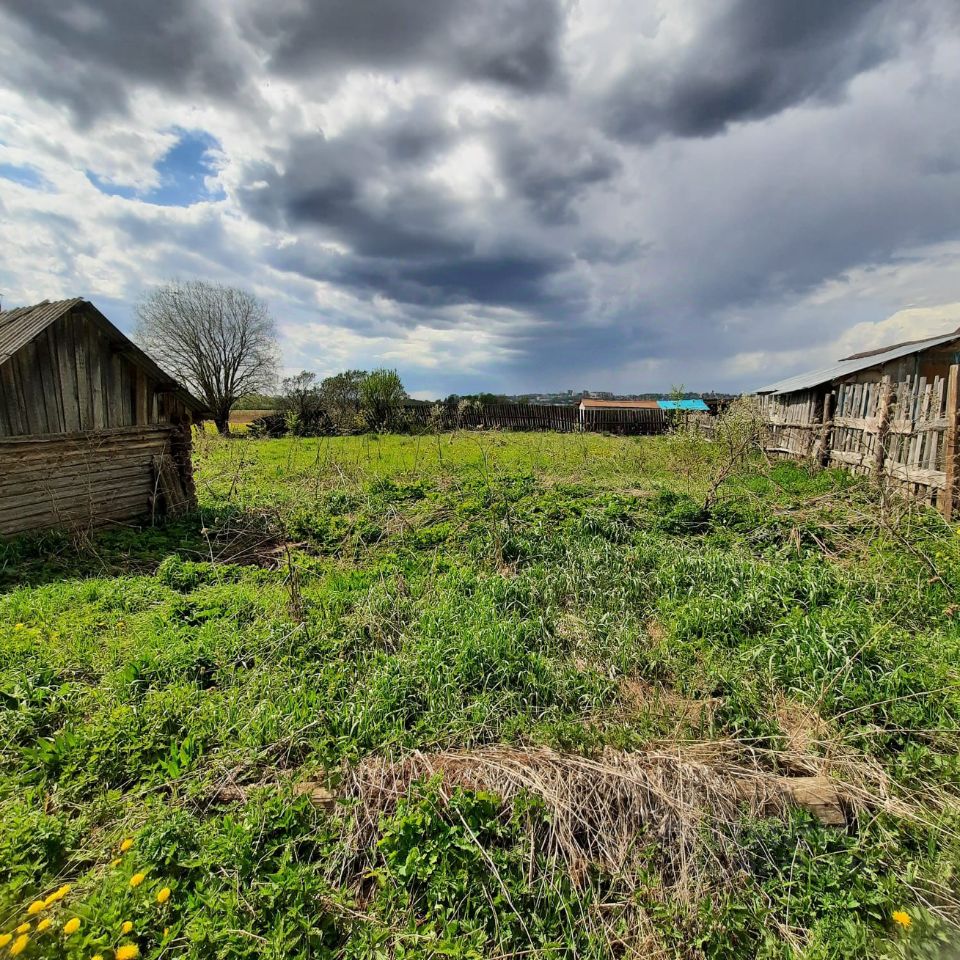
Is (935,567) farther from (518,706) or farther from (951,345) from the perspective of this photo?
(951,345)

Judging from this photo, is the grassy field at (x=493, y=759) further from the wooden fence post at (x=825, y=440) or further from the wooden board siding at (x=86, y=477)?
the wooden fence post at (x=825, y=440)

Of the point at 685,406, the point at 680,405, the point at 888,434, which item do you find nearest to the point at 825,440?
the point at 888,434

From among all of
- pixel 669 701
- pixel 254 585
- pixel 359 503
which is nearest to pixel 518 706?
pixel 669 701

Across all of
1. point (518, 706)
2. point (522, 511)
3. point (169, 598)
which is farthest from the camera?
point (522, 511)

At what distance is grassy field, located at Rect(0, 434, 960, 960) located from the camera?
81.8 inches

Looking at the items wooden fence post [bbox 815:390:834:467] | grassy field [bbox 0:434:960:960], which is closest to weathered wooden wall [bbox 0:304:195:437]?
grassy field [bbox 0:434:960:960]

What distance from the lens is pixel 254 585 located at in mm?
5551

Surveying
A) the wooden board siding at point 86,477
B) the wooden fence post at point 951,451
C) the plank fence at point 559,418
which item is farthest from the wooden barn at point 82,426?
the plank fence at point 559,418

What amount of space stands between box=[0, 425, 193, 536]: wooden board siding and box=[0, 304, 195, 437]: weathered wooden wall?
0.22 meters

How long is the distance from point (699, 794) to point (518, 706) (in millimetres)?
1152

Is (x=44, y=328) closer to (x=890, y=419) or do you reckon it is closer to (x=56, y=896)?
(x=56, y=896)

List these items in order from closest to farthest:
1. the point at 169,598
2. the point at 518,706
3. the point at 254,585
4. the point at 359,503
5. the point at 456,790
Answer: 1. the point at 456,790
2. the point at 518,706
3. the point at 169,598
4. the point at 254,585
5. the point at 359,503

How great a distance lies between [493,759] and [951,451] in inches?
319

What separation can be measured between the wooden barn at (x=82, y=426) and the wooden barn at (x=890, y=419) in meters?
11.2
